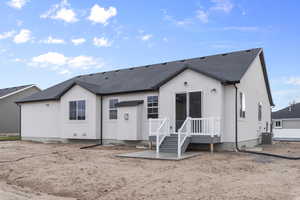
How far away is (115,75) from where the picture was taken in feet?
66.2

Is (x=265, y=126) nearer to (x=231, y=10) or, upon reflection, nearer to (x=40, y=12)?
(x=231, y=10)

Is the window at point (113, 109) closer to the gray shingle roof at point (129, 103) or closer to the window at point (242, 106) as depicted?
the gray shingle roof at point (129, 103)

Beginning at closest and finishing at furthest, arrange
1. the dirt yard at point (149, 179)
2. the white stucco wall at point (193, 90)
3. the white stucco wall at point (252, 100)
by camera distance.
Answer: the dirt yard at point (149, 179), the white stucco wall at point (193, 90), the white stucco wall at point (252, 100)

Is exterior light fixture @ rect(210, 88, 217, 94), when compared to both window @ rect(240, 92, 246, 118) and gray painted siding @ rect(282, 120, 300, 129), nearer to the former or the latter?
window @ rect(240, 92, 246, 118)

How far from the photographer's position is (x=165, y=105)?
1427 centimetres

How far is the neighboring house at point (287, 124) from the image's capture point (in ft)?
90.2

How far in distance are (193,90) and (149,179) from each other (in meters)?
7.09

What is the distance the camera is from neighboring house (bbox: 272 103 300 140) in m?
27.5

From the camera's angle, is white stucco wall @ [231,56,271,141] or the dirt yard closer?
the dirt yard

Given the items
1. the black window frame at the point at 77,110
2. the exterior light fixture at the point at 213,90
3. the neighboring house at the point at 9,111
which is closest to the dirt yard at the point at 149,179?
the exterior light fixture at the point at 213,90

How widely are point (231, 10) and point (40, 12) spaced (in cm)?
1161

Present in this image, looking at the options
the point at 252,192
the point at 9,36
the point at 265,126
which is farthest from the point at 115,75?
the point at 252,192

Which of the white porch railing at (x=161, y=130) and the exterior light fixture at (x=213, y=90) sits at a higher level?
the exterior light fixture at (x=213, y=90)

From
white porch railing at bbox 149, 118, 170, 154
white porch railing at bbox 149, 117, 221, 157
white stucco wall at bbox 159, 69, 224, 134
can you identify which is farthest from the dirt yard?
white stucco wall at bbox 159, 69, 224, 134
